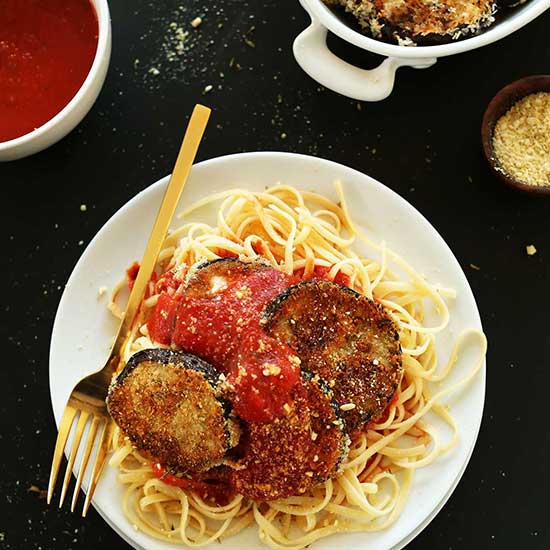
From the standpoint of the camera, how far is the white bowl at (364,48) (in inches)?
114

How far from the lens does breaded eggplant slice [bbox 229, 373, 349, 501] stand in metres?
2.81

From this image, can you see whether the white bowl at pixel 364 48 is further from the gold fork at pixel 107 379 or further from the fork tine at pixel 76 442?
the fork tine at pixel 76 442

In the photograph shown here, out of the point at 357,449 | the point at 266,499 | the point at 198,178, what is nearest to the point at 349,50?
the point at 198,178

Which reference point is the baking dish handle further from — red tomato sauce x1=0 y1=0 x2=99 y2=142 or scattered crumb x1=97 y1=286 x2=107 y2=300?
scattered crumb x1=97 y1=286 x2=107 y2=300

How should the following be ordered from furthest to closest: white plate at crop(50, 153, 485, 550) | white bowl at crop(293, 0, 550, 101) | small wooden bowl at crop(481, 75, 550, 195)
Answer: small wooden bowl at crop(481, 75, 550, 195) < white plate at crop(50, 153, 485, 550) < white bowl at crop(293, 0, 550, 101)

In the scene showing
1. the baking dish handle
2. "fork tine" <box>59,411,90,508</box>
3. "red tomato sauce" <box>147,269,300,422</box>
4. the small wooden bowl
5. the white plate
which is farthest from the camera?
the small wooden bowl

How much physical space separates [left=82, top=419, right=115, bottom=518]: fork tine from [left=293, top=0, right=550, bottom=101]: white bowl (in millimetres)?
1567

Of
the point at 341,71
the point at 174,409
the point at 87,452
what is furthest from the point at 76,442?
the point at 341,71

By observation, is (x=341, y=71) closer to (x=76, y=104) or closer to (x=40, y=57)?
(x=76, y=104)

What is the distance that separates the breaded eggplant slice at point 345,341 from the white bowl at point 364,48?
30.1 inches

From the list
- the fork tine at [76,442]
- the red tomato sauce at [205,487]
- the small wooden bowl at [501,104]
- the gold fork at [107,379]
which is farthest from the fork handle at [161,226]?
the small wooden bowl at [501,104]

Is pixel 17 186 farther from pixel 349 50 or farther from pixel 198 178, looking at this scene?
pixel 349 50

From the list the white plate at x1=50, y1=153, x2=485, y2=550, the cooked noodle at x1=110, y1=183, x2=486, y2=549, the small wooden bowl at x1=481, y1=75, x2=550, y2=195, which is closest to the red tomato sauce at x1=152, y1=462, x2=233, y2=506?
the cooked noodle at x1=110, y1=183, x2=486, y2=549

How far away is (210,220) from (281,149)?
0.51 m
